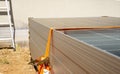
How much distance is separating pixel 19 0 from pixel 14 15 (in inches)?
10.9

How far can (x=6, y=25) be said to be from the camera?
3.97 meters

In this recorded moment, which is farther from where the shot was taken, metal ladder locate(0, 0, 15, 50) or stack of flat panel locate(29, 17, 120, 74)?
metal ladder locate(0, 0, 15, 50)

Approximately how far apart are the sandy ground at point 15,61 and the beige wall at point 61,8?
0.54m

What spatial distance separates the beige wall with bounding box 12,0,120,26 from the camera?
3.93 metres

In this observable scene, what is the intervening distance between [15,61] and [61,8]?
4.34 ft

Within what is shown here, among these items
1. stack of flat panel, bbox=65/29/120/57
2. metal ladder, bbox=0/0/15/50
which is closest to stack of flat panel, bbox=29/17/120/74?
stack of flat panel, bbox=65/29/120/57

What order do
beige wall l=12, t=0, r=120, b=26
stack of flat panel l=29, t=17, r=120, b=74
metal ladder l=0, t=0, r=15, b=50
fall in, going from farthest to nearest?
beige wall l=12, t=0, r=120, b=26 → metal ladder l=0, t=0, r=15, b=50 → stack of flat panel l=29, t=17, r=120, b=74

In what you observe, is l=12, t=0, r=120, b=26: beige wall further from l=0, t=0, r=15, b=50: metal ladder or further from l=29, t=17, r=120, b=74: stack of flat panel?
l=29, t=17, r=120, b=74: stack of flat panel

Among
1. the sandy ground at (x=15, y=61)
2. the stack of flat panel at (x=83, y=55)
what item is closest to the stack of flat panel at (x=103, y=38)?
the stack of flat panel at (x=83, y=55)

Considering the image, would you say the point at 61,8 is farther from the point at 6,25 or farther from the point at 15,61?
the point at 15,61

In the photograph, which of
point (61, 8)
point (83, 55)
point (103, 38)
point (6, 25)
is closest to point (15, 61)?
point (6, 25)

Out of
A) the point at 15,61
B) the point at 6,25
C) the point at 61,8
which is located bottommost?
the point at 15,61

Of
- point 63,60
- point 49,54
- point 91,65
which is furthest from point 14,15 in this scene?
point 91,65

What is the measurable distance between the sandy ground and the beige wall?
1.78ft
